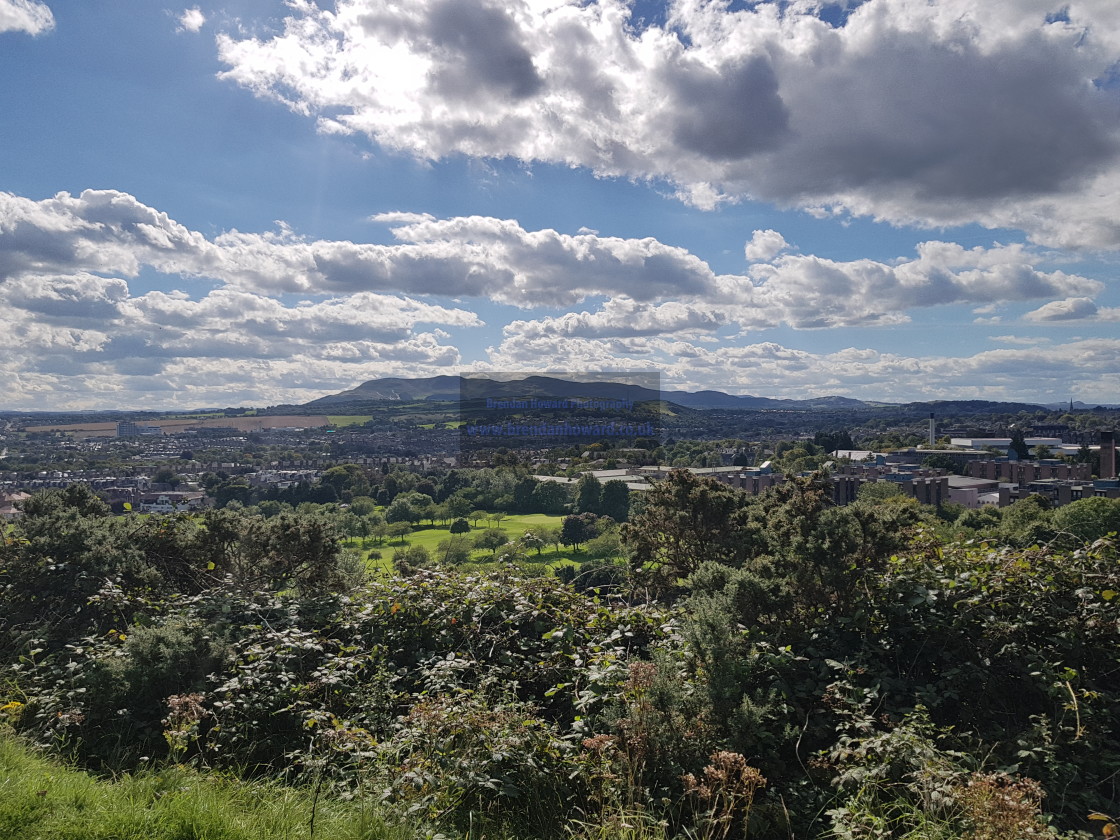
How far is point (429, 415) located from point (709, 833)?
197 ft

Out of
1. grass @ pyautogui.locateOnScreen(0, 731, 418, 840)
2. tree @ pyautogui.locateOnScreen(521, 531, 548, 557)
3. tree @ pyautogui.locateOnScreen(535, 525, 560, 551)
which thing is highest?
tree @ pyautogui.locateOnScreen(521, 531, 548, 557)

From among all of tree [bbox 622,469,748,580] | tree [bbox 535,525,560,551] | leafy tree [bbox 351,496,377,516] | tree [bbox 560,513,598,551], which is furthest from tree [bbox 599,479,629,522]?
tree [bbox 622,469,748,580]

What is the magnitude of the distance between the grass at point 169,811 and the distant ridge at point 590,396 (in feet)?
152

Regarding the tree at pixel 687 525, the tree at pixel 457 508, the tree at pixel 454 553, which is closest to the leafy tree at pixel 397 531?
the tree at pixel 457 508

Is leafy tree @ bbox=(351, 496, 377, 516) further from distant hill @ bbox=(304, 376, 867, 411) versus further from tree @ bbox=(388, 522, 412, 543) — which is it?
distant hill @ bbox=(304, 376, 867, 411)

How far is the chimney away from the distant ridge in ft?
101

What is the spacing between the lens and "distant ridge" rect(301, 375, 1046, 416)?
165 feet

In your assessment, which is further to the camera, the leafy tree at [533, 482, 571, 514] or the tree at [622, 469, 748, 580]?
the leafy tree at [533, 482, 571, 514]

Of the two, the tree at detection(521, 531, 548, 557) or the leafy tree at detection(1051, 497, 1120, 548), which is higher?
the tree at detection(521, 531, 548, 557)

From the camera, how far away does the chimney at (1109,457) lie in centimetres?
3940

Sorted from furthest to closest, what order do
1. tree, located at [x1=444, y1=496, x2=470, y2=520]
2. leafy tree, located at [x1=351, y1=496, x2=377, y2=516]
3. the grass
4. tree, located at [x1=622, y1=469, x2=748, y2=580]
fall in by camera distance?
tree, located at [x1=444, y1=496, x2=470, y2=520] < leafy tree, located at [x1=351, y1=496, x2=377, y2=516] < tree, located at [x1=622, y1=469, x2=748, y2=580] < the grass

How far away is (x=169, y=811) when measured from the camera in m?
2.38

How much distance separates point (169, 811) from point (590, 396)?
47.2m

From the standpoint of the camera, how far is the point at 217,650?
357 centimetres
